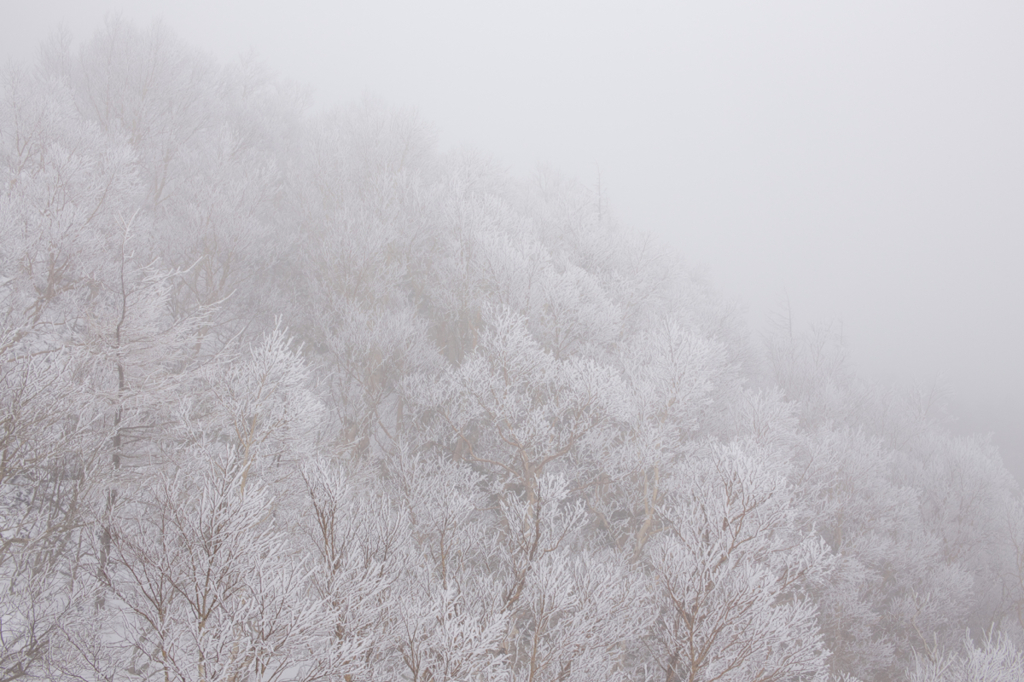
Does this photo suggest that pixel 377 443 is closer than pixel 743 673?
No

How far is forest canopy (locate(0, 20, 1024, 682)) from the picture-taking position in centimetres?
532

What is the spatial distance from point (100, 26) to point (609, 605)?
2687 cm

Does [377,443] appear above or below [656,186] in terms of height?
below

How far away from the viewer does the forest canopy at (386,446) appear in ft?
17.5

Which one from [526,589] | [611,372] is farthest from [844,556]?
[526,589]

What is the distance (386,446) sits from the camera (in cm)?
1270

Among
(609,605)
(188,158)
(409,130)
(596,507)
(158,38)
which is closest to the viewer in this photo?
(609,605)

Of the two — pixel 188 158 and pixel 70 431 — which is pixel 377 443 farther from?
pixel 188 158

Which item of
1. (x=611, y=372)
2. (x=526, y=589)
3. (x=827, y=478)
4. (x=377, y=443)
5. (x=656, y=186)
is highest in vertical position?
(x=656, y=186)

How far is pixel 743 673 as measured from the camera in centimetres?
730

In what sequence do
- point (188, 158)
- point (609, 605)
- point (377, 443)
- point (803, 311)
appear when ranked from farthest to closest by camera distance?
1. point (803, 311)
2. point (188, 158)
3. point (377, 443)
4. point (609, 605)

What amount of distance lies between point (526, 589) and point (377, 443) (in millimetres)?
6394

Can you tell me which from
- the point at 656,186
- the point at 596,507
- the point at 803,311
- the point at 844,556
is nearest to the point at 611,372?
the point at 596,507

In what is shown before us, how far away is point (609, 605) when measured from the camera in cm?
719
